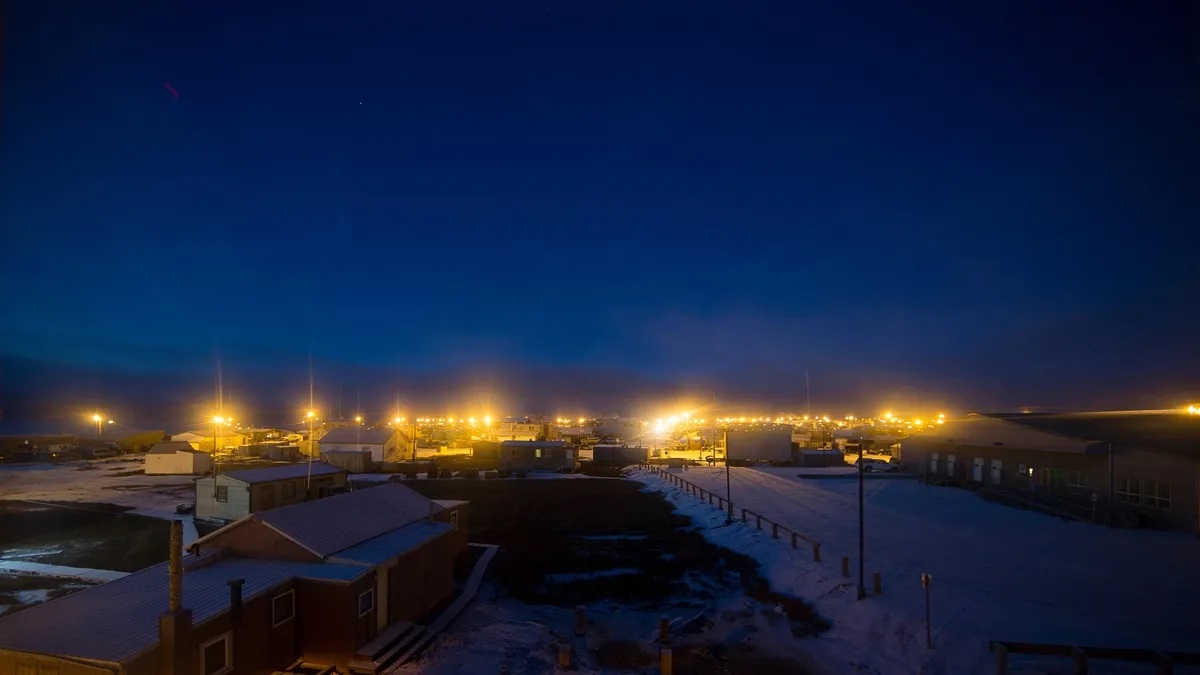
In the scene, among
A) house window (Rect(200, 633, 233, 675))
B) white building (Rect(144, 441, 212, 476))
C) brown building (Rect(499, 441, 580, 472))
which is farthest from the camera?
brown building (Rect(499, 441, 580, 472))

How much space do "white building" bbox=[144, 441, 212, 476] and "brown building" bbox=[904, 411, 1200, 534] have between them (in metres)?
77.4

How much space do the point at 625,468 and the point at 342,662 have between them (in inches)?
2293

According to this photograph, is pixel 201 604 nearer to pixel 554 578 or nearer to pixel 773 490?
pixel 554 578

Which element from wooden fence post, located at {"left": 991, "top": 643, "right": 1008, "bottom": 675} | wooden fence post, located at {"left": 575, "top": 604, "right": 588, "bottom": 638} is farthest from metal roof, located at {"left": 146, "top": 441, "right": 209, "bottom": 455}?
wooden fence post, located at {"left": 991, "top": 643, "right": 1008, "bottom": 675}

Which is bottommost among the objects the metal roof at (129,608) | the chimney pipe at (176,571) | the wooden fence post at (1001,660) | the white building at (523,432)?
the white building at (523,432)

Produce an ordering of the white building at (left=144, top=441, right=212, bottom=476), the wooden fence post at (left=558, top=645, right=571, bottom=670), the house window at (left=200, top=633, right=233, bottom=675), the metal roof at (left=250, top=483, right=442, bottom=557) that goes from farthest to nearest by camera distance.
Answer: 1. the white building at (left=144, top=441, right=212, bottom=476)
2. the metal roof at (left=250, top=483, right=442, bottom=557)
3. the wooden fence post at (left=558, top=645, right=571, bottom=670)
4. the house window at (left=200, top=633, right=233, bottom=675)

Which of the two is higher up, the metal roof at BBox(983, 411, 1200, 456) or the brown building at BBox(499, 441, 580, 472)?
the metal roof at BBox(983, 411, 1200, 456)

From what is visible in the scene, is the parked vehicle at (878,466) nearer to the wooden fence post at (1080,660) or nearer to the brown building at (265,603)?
the wooden fence post at (1080,660)

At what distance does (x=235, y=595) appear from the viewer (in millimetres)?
14648

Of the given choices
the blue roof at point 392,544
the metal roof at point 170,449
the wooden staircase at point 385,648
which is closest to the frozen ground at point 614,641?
the wooden staircase at point 385,648

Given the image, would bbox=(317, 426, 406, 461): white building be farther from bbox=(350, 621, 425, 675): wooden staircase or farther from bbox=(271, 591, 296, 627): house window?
bbox=(271, 591, 296, 627): house window

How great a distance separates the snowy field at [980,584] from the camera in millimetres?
16234

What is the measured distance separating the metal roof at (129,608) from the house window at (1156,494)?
36.9 meters

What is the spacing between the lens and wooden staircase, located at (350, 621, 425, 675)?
16.3m
